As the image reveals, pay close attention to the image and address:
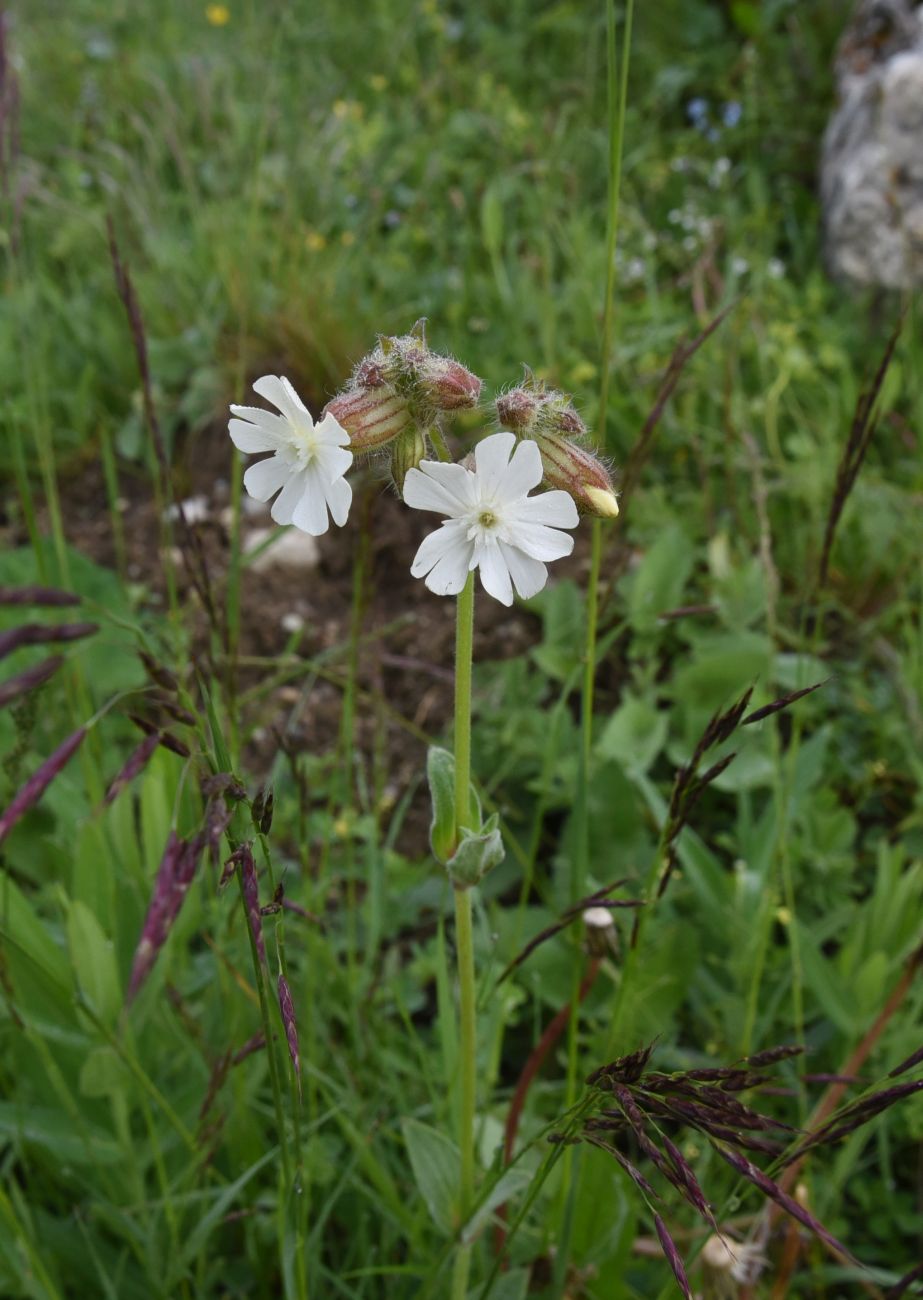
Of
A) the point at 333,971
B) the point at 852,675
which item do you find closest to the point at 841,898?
the point at 852,675

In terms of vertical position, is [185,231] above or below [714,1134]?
above

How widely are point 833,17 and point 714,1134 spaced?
4866mm

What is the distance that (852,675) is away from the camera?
2.36 metres

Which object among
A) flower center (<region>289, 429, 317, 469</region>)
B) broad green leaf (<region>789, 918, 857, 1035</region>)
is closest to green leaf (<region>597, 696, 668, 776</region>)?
broad green leaf (<region>789, 918, 857, 1035</region>)

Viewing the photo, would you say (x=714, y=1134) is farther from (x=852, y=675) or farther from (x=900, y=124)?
(x=900, y=124)

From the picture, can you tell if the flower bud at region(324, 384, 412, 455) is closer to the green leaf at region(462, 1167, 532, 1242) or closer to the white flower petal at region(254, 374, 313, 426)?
the white flower petal at region(254, 374, 313, 426)

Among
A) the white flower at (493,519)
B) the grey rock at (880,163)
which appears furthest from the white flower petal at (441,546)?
the grey rock at (880,163)

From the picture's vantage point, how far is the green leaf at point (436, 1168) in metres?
1.35

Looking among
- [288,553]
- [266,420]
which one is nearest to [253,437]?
[266,420]

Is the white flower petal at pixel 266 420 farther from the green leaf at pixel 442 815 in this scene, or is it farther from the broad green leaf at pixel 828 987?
the broad green leaf at pixel 828 987

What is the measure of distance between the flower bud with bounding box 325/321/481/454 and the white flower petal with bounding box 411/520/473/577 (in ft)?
0.39

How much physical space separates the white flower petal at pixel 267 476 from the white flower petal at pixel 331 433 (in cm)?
9

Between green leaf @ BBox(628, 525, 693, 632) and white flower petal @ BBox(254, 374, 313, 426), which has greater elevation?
white flower petal @ BBox(254, 374, 313, 426)

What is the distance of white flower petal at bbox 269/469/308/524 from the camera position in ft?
3.82
